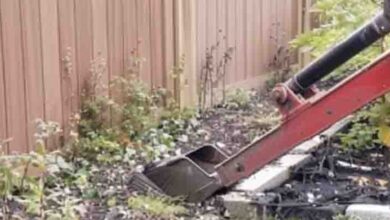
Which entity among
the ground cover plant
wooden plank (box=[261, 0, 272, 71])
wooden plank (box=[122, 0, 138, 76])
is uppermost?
wooden plank (box=[122, 0, 138, 76])

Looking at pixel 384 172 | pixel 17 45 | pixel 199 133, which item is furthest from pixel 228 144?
pixel 17 45

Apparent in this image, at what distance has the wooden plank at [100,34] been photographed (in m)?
6.35

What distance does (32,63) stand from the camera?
5.63m

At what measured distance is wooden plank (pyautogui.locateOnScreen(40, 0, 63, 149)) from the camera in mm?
5758

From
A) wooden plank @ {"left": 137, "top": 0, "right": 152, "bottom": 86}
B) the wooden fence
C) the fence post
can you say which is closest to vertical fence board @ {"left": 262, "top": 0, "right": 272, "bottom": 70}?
the wooden fence

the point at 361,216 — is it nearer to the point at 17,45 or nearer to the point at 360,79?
the point at 360,79

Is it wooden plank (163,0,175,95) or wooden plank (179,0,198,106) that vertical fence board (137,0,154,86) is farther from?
wooden plank (179,0,198,106)

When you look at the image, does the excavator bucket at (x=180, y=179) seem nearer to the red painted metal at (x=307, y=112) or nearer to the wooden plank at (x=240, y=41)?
the red painted metal at (x=307, y=112)

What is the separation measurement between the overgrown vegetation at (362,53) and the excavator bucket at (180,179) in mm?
1215

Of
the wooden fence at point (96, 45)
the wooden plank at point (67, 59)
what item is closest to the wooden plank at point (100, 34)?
the wooden fence at point (96, 45)

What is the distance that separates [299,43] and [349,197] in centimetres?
214

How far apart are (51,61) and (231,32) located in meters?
3.22

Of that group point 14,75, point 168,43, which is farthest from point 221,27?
point 14,75

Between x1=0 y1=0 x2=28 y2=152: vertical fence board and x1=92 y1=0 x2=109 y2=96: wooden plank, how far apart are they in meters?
0.91
